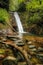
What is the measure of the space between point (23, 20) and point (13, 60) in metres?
18.4

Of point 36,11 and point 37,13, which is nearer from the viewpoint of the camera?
point 37,13

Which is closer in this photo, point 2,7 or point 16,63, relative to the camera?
point 16,63

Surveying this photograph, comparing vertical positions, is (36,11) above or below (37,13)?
above

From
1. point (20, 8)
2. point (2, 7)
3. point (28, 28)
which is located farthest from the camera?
point (20, 8)

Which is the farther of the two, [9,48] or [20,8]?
[20,8]

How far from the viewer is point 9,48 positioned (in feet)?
35.9

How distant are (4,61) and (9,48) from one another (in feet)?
6.52

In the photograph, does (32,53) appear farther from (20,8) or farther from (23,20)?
(20,8)

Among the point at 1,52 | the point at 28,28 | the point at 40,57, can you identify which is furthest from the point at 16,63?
the point at 28,28

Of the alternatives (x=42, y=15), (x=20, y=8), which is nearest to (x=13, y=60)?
(x=42, y=15)

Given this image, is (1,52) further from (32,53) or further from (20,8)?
(20,8)

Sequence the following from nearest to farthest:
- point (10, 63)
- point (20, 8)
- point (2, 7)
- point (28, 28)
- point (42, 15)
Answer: point (10, 63), point (42, 15), point (28, 28), point (2, 7), point (20, 8)

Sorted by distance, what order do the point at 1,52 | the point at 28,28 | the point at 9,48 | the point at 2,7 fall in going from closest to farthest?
the point at 1,52 → the point at 9,48 → the point at 28,28 → the point at 2,7

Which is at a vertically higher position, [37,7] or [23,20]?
[37,7]
